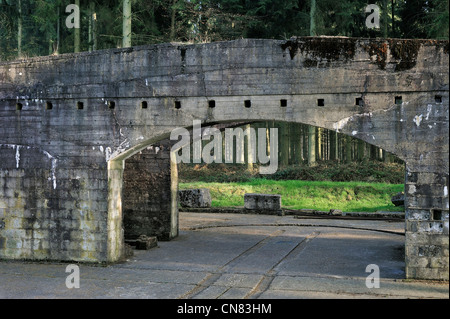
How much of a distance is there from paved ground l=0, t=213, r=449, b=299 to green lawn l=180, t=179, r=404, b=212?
756 centimetres

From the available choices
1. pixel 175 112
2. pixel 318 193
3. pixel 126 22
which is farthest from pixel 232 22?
pixel 175 112

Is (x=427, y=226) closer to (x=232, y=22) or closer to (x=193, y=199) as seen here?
(x=193, y=199)

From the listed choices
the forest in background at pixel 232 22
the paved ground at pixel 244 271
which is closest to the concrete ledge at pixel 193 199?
the paved ground at pixel 244 271

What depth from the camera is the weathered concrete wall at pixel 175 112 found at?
10148 millimetres

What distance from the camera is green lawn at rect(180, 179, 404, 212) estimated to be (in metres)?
24.2

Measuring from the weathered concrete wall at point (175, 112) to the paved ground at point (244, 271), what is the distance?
2.81 feet

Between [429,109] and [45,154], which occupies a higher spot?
[429,109]

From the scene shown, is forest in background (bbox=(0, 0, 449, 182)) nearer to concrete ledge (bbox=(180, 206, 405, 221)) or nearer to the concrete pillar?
concrete ledge (bbox=(180, 206, 405, 221))

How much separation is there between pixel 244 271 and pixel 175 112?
12.0ft

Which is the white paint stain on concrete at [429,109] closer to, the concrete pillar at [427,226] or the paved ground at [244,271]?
the concrete pillar at [427,226]

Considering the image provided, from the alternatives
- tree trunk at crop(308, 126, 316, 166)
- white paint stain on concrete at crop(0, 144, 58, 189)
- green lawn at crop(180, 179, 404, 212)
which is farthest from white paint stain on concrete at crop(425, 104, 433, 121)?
tree trunk at crop(308, 126, 316, 166)

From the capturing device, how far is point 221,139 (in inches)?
1484

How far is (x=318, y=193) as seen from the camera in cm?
2550
